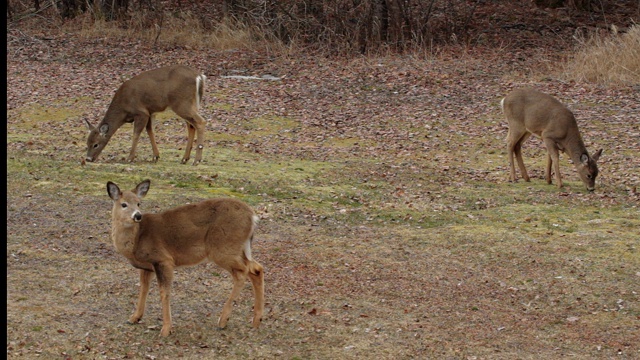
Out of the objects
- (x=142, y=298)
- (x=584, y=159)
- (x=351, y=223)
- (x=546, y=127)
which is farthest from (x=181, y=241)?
(x=546, y=127)

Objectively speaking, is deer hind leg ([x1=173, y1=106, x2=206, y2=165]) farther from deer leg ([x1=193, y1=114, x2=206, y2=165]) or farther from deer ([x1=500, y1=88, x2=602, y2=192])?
deer ([x1=500, y1=88, x2=602, y2=192])

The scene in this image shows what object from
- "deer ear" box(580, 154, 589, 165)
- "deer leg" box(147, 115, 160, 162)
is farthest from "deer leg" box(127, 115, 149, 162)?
"deer ear" box(580, 154, 589, 165)

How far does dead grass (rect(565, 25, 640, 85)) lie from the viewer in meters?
20.2

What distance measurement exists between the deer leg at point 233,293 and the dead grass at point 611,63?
1428 centimetres

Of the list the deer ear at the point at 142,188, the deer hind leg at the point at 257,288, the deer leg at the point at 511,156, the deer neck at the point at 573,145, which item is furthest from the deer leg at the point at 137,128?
the deer hind leg at the point at 257,288

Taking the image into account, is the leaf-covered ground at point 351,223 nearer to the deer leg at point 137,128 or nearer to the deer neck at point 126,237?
the deer leg at point 137,128

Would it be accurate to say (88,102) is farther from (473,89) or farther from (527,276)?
(527,276)

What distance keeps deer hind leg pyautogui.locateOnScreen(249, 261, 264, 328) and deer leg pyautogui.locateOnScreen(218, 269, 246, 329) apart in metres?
0.14

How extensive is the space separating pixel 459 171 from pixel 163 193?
4991 mm

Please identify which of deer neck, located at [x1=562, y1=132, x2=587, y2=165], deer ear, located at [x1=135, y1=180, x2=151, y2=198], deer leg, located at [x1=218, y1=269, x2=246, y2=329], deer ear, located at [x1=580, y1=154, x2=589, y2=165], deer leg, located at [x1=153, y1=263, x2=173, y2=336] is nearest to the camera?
deer leg, located at [x1=153, y1=263, x2=173, y2=336]

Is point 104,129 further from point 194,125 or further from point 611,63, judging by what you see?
point 611,63

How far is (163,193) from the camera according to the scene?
11812 millimetres

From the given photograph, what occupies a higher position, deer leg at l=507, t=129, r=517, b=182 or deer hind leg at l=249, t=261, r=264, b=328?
deer hind leg at l=249, t=261, r=264, b=328

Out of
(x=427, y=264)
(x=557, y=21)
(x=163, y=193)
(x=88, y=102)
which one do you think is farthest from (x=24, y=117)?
(x=557, y=21)
